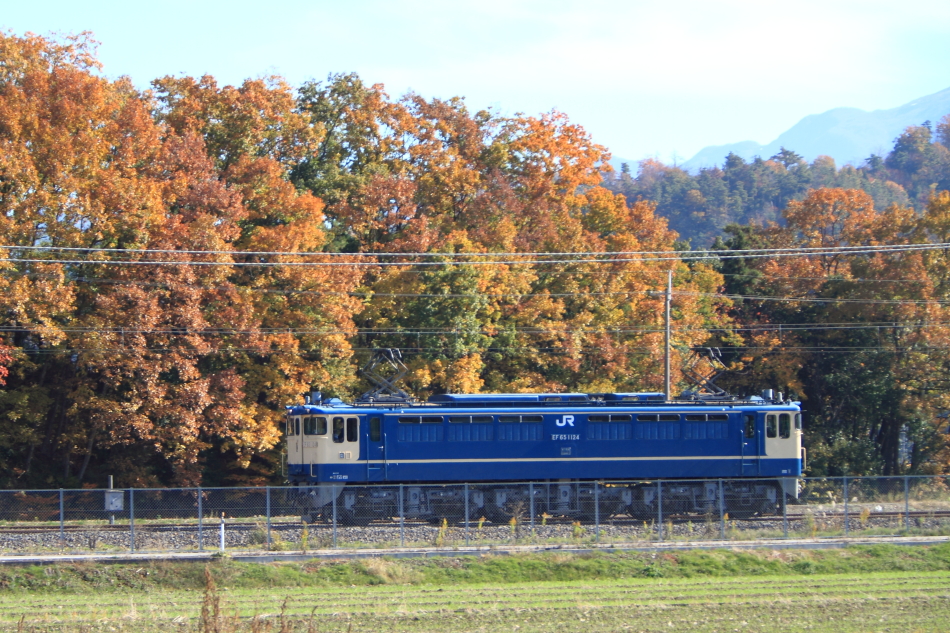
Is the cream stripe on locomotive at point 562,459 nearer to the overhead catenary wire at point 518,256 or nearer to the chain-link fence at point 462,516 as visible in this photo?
the chain-link fence at point 462,516

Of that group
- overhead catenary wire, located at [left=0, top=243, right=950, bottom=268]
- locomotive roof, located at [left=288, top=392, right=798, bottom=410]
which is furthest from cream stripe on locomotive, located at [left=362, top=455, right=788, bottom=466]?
overhead catenary wire, located at [left=0, top=243, right=950, bottom=268]

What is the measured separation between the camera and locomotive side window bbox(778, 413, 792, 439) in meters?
32.0

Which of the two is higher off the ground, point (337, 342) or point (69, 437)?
point (337, 342)

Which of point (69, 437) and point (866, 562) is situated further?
point (69, 437)

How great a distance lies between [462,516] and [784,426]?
35.7 ft

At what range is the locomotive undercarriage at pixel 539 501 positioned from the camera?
29219 millimetres

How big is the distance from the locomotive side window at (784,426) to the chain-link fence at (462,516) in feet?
4.80

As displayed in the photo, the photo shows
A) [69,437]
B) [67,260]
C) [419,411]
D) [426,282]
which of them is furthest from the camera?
[426,282]

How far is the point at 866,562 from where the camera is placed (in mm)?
24219

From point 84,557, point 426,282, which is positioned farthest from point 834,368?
point 84,557

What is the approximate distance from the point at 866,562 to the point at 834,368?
2459 centimetres

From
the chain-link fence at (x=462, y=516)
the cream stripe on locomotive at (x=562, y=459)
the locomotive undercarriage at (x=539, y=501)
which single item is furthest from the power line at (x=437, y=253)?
the locomotive undercarriage at (x=539, y=501)

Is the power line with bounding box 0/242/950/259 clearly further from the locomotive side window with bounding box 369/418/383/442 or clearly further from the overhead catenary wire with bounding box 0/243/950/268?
the locomotive side window with bounding box 369/418/383/442

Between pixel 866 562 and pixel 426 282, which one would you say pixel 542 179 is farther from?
pixel 866 562
